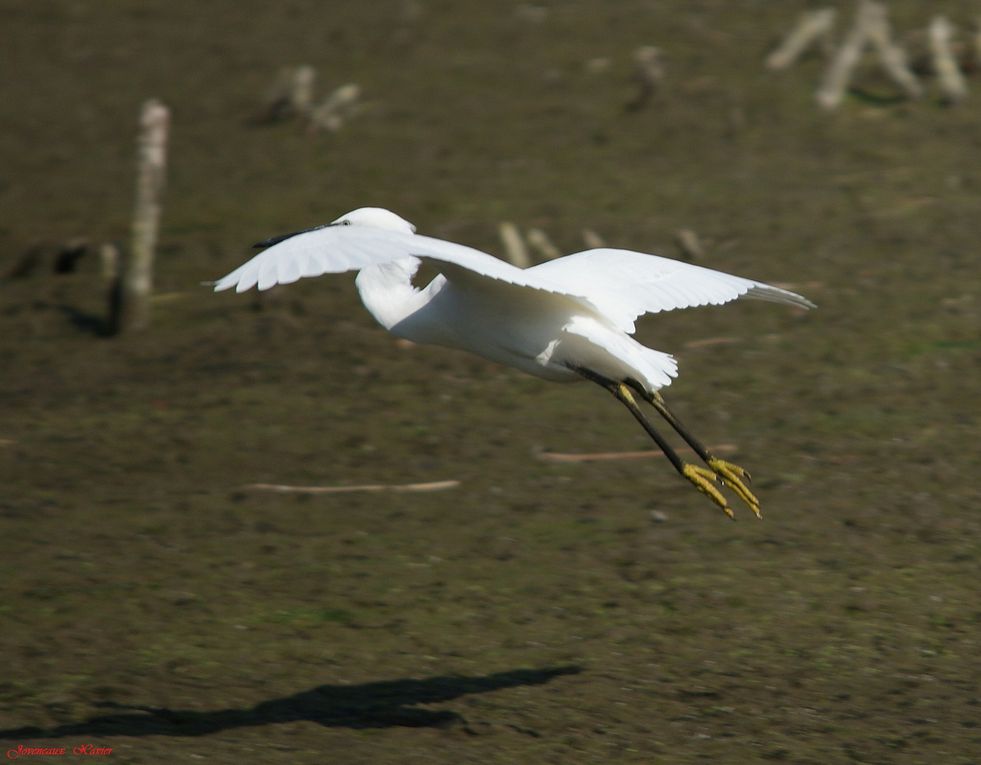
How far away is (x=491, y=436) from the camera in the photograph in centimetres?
831

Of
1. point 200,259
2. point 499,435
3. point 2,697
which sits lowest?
point 2,697

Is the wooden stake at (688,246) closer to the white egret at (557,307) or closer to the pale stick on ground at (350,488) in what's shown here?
the pale stick on ground at (350,488)

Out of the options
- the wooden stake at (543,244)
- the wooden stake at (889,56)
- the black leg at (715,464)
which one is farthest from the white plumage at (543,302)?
the wooden stake at (889,56)

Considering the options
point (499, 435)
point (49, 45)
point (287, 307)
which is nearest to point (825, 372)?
point (499, 435)

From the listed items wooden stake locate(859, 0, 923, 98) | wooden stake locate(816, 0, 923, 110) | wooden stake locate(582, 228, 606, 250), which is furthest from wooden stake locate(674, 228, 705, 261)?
wooden stake locate(859, 0, 923, 98)

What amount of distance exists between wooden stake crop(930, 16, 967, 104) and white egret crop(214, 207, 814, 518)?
730cm

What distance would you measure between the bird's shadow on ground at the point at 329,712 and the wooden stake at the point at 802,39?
8.65 metres

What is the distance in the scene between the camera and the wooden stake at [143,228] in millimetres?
9562

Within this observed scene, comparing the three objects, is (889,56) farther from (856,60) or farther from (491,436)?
(491,436)

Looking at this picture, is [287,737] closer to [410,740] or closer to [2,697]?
[410,740]

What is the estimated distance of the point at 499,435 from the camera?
8.32 meters

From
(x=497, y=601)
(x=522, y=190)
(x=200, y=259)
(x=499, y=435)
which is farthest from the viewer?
(x=522, y=190)

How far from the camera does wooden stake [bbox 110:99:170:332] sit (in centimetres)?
956

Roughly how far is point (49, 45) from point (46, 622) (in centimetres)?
1016
